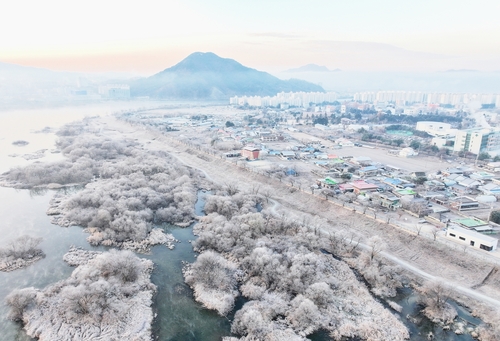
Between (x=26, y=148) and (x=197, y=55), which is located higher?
(x=197, y=55)

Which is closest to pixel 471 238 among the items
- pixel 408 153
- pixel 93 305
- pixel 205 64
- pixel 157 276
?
pixel 157 276

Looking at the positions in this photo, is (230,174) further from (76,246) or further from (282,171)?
(76,246)

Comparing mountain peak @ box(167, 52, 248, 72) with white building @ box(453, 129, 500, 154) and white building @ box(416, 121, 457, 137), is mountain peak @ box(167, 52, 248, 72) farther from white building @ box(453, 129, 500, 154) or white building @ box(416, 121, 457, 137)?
white building @ box(453, 129, 500, 154)

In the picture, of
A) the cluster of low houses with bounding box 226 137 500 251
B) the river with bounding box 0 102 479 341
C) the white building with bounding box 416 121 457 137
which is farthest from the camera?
the white building with bounding box 416 121 457 137

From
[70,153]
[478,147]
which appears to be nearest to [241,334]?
[70,153]

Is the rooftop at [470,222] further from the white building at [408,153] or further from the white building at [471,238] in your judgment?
the white building at [408,153]

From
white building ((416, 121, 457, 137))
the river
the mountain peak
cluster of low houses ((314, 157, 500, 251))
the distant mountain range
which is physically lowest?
the river

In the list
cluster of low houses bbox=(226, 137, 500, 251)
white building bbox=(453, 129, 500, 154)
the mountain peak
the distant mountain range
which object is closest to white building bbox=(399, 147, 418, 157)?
white building bbox=(453, 129, 500, 154)
